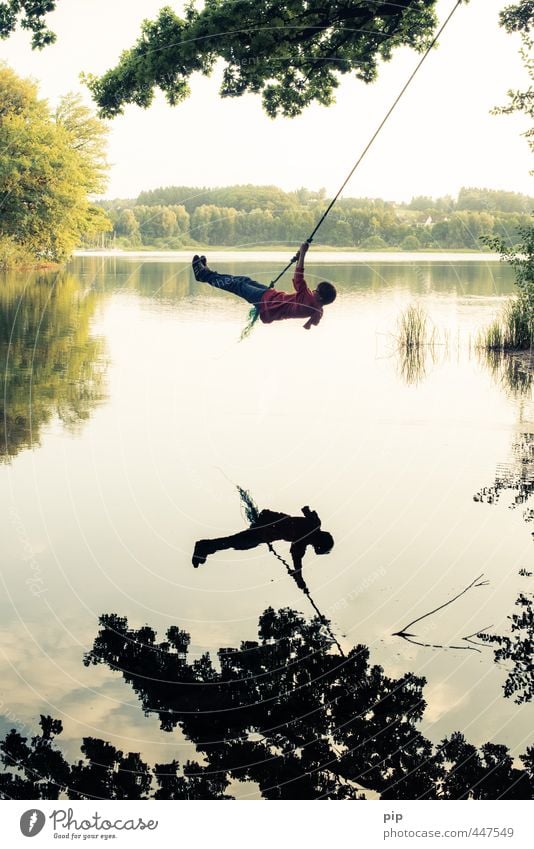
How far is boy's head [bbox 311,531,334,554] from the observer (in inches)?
495

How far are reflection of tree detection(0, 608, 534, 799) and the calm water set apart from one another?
0.16 m

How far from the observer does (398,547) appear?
1241 cm

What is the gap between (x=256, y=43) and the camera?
21359 millimetres

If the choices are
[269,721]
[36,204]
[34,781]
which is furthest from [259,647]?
[36,204]

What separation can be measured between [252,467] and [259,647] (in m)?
7.02

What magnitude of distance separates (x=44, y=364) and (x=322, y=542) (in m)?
16.6

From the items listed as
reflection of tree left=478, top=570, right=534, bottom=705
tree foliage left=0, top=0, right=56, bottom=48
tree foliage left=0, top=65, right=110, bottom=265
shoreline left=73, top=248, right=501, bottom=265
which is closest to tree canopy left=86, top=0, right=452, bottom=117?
tree foliage left=0, top=0, right=56, bottom=48

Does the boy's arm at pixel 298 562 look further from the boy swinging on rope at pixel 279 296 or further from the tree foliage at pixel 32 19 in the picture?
the tree foliage at pixel 32 19

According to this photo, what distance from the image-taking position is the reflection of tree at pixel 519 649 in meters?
8.77

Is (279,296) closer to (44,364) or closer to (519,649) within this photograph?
(519,649)

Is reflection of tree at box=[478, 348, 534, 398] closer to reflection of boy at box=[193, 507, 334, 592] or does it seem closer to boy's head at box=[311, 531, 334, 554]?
reflection of boy at box=[193, 507, 334, 592]

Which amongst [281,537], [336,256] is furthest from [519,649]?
[336,256]

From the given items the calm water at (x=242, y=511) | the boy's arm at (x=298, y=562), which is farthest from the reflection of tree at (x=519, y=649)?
the boy's arm at (x=298, y=562)

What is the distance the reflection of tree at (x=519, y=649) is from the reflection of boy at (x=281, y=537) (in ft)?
8.53
